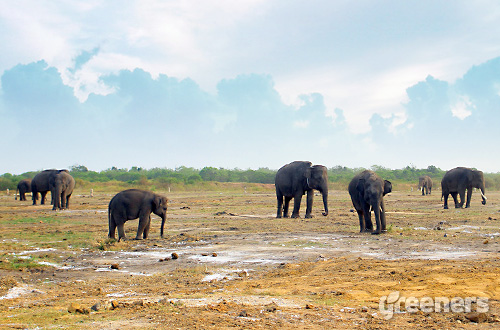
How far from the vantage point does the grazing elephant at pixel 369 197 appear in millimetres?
16562

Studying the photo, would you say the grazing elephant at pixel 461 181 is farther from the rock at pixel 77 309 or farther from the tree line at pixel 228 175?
the tree line at pixel 228 175

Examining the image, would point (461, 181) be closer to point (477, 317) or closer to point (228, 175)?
point (477, 317)

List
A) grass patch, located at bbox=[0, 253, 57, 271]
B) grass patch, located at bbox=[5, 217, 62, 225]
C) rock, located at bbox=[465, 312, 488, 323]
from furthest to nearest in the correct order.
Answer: grass patch, located at bbox=[5, 217, 62, 225] < grass patch, located at bbox=[0, 253, 57, 271] < rock, located at bbox=[465, 312, 488, 323]

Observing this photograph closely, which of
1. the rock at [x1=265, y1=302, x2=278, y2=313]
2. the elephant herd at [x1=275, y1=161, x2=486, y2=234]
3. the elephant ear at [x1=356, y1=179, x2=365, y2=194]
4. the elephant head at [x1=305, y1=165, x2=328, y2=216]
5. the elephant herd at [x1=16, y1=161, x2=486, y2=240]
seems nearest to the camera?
the rock at [x1=265, y1=302, x2=278, y2=313]

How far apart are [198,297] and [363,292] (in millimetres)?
2523

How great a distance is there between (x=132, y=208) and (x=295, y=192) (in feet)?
32.6

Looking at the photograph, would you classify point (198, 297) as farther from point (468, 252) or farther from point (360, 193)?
point (360, 193)

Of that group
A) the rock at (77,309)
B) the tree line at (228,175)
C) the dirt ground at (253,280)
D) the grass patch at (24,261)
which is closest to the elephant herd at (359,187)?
the dirt ground at (253,280)

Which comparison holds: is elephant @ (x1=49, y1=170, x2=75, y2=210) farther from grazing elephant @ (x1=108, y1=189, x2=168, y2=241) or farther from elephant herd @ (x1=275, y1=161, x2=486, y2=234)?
grazing elephant @ (x1=108, y1=189, x2=168, y2=241)

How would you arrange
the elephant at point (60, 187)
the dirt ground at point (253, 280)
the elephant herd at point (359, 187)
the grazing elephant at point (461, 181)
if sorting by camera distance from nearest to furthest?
the dirt ground at point (253, 280) → the elephant herd at point (359, 187) → the grazing elephant at point (461, 181) → the elephant at point (60, 187)

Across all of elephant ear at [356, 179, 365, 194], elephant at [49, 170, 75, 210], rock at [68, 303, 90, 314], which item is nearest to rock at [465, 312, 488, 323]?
rock at [68, 303, 90, 314]

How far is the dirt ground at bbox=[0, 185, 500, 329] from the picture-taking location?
6492 mm

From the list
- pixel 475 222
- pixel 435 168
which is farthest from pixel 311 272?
pixel 435 168

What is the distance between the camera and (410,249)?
1294 centimetres
